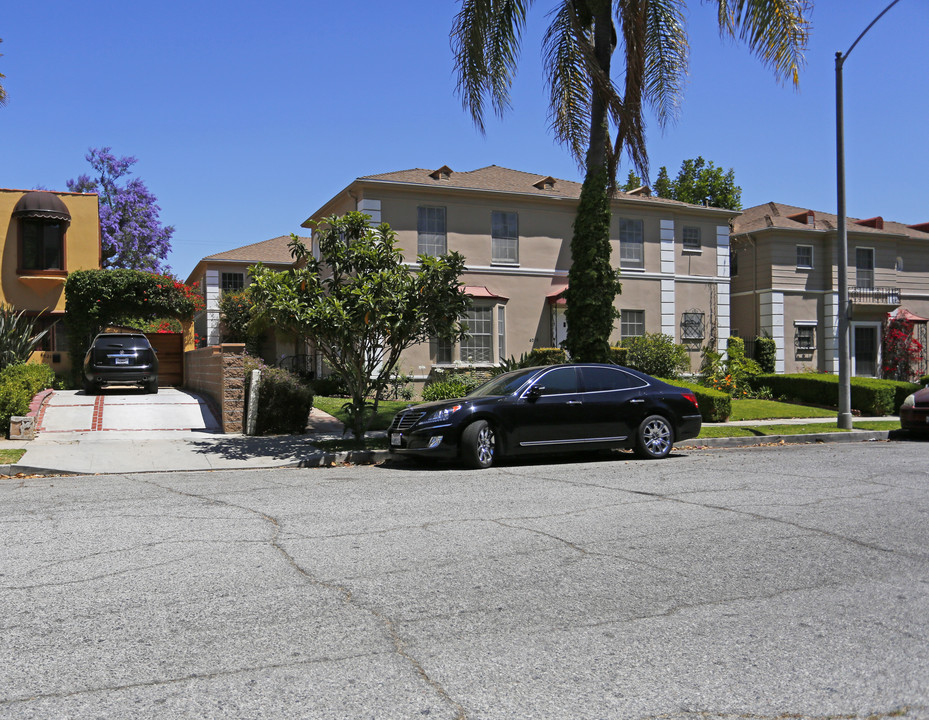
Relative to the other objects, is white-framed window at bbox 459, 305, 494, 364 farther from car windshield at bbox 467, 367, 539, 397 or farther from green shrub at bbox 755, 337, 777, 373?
green shrub at bbox 755, 337, 777, 373

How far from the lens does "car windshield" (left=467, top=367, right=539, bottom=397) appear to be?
11.6 m

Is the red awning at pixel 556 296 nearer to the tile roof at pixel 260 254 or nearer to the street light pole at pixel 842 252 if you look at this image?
the street light pole at pixel 842 252

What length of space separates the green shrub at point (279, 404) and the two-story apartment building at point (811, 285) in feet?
68.9

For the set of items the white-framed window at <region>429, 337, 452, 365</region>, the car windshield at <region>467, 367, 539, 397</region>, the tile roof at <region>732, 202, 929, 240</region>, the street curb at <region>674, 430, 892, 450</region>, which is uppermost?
the tile roof at <region>732, 202, 929, 240</region>

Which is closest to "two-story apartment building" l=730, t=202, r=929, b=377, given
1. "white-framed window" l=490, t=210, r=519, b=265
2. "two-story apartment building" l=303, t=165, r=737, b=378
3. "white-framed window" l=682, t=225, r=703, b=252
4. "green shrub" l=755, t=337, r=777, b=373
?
"green shrub" l=755, t=337, r=777, b=373

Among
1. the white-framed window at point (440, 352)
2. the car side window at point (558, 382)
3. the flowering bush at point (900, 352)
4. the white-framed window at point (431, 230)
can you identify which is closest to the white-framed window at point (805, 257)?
the flowering bush at point (900, 352)

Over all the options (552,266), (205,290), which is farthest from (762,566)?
(205,290)

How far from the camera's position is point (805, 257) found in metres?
30.8

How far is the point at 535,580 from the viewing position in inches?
200

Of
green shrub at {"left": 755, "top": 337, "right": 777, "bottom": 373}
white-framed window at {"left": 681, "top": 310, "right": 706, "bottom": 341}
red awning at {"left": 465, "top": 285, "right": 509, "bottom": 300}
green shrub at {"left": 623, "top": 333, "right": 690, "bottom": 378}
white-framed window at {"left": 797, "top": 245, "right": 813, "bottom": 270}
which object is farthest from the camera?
white-framed window at {"left": 797, "top": 245, "right": 813, "bottom": 270}

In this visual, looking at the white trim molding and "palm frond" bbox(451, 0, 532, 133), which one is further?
the white trim molding

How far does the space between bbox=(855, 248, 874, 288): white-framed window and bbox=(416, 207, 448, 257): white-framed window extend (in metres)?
18.3

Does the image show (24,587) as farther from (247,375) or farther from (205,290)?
(205,290)

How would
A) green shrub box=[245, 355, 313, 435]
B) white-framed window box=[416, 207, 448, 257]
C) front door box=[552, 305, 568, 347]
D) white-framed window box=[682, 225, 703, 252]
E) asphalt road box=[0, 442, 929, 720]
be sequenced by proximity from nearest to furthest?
1. asphalt road box=[0, 442, 929, 720]
2. green shrub box=[245, 355, 313, 435]
3. white-framed window box=[416, 207, 448, 257]
4. front door box=[552, 305, 568, 347]
5. white-framed window box=[682, 225, 703, 252]
